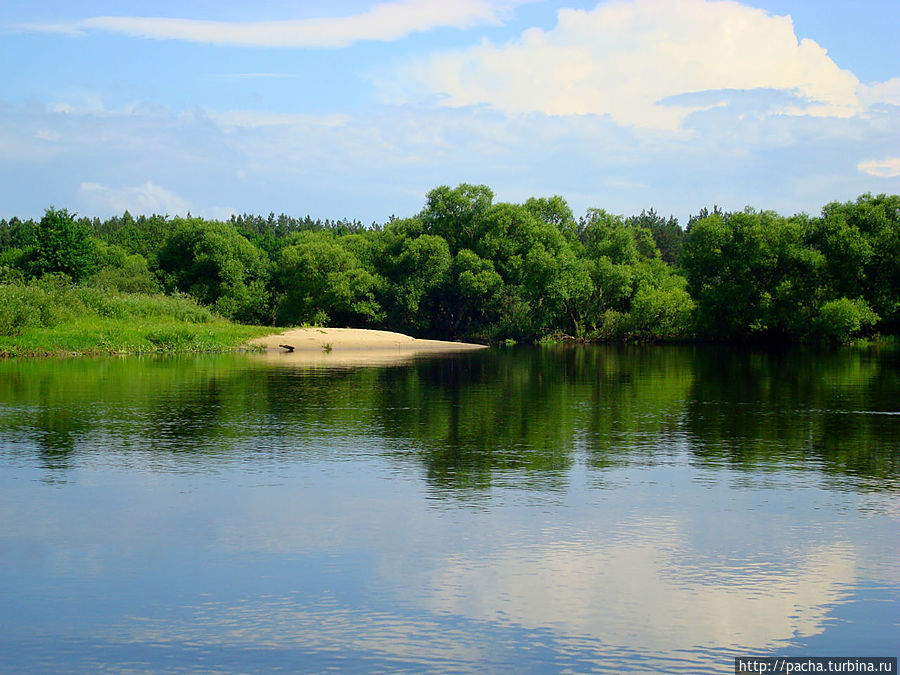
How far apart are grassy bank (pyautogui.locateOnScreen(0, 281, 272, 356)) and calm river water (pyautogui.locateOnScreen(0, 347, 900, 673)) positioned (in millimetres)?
28966

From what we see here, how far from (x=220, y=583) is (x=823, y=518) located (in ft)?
26.1

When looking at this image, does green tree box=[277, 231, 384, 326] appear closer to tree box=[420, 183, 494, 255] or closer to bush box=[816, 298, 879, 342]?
tree box=[420, 183, 494, 255]

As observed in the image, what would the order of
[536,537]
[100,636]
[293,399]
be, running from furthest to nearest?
[293,399]
[536,537]
[100,636]

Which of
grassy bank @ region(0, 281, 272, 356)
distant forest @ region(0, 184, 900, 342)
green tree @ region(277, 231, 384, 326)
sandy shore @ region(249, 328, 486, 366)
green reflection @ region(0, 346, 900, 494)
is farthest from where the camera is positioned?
green tree @ region(277, 231, 384, 326)

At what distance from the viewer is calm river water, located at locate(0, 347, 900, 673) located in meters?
7.61

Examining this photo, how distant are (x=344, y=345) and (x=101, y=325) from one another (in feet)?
62.6

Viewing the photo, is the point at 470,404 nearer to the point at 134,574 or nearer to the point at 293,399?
the point at 293,399

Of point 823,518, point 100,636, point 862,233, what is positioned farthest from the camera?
point 862,233

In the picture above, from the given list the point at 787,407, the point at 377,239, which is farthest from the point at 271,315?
the point at 787,407

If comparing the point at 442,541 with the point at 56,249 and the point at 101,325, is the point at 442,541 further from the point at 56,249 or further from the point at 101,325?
the point at 56,249

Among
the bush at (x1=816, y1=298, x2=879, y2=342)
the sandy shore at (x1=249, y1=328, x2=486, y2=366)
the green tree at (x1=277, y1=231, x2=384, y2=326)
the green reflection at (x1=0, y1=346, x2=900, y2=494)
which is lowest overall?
the green reflection at (x1=0, y1=346, x2=900, y2=494)

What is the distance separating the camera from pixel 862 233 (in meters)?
77.0

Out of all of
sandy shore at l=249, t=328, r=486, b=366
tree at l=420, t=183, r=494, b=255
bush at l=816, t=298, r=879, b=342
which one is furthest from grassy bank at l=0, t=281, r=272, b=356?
bush at l=816, t=298, r=879, b=342

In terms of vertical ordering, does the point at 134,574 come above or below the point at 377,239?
below
